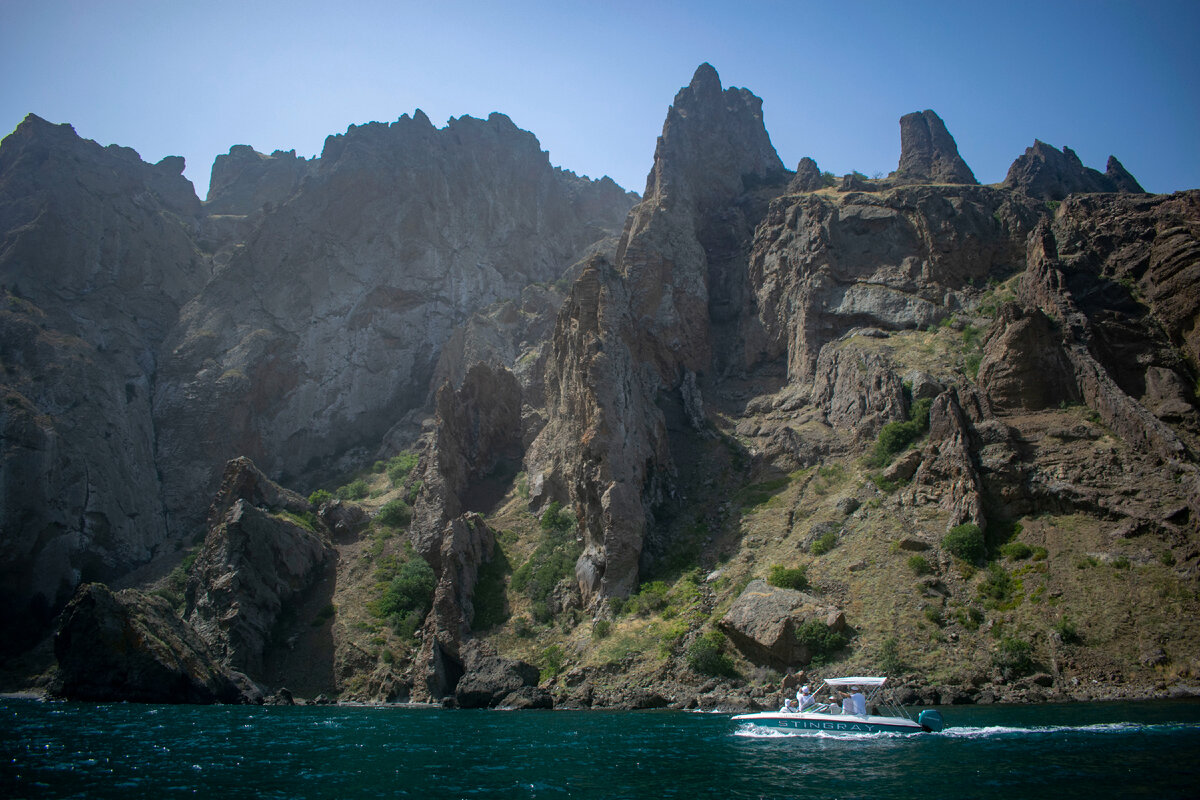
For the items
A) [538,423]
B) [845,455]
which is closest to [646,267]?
[538,423]

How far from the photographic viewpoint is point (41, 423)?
218 feet

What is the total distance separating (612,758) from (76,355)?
271 feet

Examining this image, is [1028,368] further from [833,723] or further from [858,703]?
[833,723]

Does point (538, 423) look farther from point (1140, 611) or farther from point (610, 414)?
point (1140, 611)

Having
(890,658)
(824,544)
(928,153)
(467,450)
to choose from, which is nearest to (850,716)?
(890,658)

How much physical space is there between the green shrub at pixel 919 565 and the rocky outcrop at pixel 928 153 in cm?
6150

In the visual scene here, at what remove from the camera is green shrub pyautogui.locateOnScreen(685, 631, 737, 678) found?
42406mm

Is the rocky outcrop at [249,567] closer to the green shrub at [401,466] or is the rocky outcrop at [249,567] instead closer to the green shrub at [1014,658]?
the green shrub at [401,466]

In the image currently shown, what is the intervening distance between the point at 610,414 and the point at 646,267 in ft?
82.1

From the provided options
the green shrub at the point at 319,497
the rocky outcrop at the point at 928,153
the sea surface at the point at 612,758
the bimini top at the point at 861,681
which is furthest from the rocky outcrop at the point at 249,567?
the rocky outcrop at the point at 928,153

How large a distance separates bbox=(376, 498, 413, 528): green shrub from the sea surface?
3422cm

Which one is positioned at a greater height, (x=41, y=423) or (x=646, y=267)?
(x=646, y=267)

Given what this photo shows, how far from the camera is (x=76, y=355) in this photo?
7706 cm

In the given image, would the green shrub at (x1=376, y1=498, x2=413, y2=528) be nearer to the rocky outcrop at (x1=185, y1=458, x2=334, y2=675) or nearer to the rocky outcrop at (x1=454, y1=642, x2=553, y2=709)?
the rocky outcrop at (x1=185, y1=458, x2=334, y2=675)
